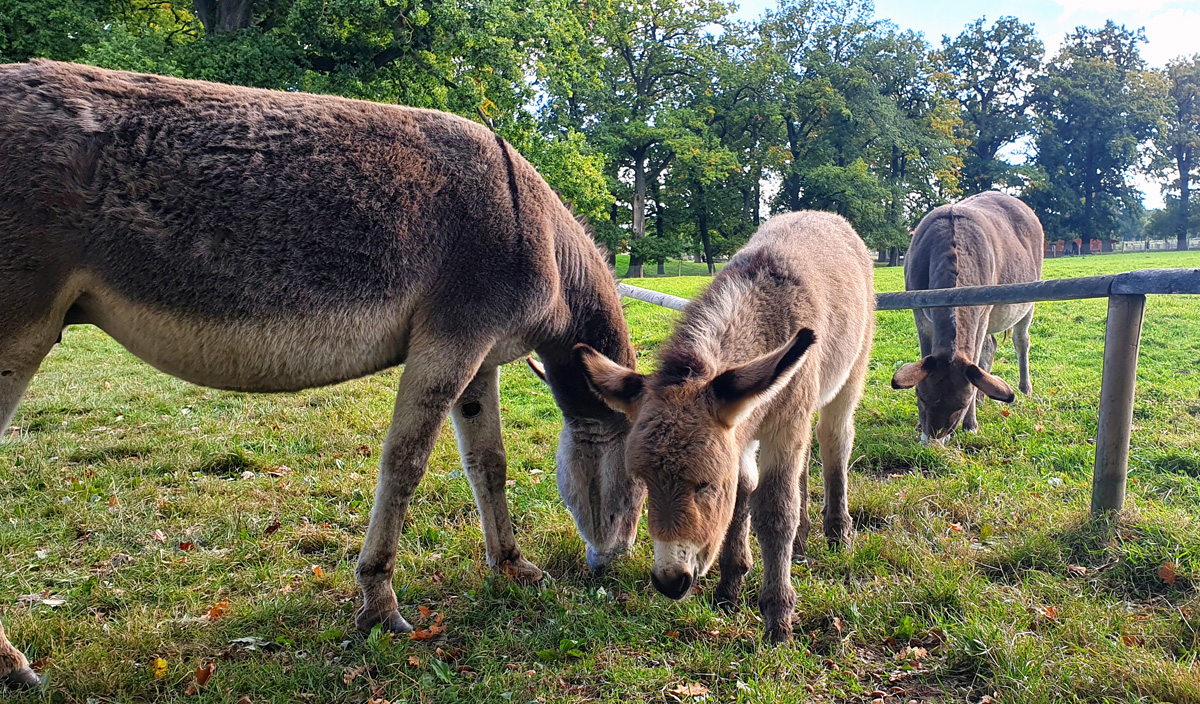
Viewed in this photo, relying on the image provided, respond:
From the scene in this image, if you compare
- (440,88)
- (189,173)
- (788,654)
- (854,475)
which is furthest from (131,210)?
(440,88)

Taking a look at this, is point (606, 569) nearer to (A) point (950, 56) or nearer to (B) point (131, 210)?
(B) point (131, 210)

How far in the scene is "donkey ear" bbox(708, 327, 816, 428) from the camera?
2.69 meters

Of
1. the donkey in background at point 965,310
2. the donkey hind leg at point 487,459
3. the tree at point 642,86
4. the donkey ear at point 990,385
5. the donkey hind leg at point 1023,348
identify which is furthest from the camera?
the tree at point 642,86

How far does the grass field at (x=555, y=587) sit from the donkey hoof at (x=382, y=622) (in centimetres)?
7

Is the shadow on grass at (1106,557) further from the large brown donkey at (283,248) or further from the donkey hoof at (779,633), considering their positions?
the large brown donkey at (283,248)

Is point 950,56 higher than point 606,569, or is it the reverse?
point 950,56

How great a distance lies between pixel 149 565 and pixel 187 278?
2040 millimetres

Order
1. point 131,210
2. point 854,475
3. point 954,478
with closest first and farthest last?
point 131,210 < point 954,478 < point 854,475

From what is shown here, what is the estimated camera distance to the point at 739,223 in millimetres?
42312

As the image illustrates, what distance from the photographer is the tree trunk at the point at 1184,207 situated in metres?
57.4

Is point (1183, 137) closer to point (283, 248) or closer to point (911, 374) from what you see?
point (911, 374)

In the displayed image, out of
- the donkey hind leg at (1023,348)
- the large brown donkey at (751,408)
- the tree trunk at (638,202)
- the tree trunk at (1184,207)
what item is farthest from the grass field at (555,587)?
the tree trunk at (1184,207)

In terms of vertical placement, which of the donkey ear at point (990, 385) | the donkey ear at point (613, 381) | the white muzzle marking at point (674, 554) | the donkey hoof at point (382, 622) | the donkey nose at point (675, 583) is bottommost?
the donkey hoof at point (382, 622)

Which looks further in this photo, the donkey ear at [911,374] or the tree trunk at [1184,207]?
the tree trunk at [1184,207]
